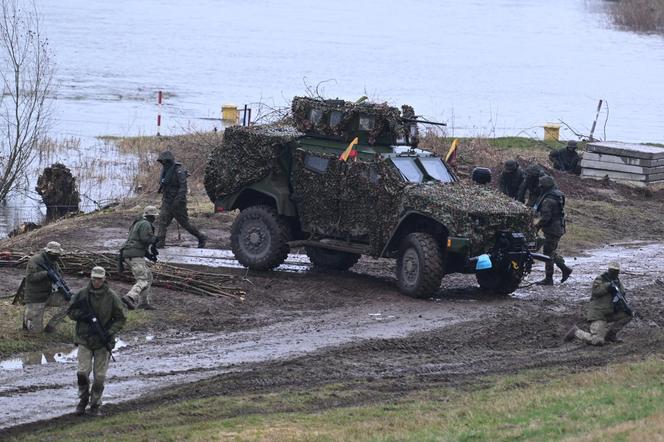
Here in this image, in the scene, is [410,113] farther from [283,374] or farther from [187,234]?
[283,374]

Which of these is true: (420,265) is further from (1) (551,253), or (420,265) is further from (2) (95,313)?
(2) (95,313)

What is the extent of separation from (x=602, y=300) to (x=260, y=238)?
19.7 feet

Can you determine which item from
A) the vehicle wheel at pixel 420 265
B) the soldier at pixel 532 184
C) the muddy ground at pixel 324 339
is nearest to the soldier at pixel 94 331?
the muddy ground at pixel 324 339

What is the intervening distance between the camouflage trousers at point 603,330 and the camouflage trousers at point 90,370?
5.97 meters

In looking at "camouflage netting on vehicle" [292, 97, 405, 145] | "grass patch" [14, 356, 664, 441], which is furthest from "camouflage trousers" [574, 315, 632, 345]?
"camouflage netting on vehicle" [292, 97, 405, 145]

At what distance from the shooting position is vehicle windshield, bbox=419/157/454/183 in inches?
709

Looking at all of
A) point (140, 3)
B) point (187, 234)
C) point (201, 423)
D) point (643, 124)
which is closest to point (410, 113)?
point (187, 234)

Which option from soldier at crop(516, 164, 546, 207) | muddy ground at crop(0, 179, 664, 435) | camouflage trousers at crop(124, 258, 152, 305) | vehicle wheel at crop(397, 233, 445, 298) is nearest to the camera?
muddy ground at crop(0, 179, 664, 435)

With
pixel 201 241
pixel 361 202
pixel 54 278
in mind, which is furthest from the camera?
pixel 201 241

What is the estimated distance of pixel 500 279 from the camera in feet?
58.1

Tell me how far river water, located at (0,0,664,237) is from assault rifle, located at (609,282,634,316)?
48.7ft

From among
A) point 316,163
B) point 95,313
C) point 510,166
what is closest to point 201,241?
point 316,163

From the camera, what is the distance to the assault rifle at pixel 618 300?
48.0 feet

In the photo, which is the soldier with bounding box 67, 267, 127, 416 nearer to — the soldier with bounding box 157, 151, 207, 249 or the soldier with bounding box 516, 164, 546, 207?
the soldier with bounding box 157, 151, 207, 249
